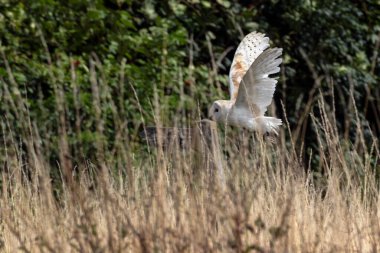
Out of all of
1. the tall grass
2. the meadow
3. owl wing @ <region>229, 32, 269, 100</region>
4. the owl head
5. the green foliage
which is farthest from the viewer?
the green foliage

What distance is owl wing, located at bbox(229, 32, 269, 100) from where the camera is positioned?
5977 millimetres

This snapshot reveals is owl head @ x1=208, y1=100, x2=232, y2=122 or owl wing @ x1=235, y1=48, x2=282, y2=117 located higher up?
owl wing @ x1=235, y1=48, x2=282, y2=117

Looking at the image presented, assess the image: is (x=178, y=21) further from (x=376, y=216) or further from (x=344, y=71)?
(x=376, y=216)

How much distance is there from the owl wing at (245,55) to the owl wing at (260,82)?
299 mm

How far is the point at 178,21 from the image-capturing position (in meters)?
9.58

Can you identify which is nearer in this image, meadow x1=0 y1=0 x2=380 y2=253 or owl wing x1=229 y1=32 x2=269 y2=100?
meadow x1=0 y1=0 x2=380 y2=253

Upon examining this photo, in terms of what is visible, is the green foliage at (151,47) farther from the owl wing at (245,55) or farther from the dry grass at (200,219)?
the dry grass at (200,219)

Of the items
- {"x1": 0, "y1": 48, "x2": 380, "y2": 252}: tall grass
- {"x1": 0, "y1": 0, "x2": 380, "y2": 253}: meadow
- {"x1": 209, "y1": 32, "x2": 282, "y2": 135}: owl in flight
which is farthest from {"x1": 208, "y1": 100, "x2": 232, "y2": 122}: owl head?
{"x1": 0, "y1": 48, "x2": 380, "y2": 252}: tall grass

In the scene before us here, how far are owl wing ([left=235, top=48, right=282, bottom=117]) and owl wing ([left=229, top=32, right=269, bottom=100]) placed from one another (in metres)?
0.30

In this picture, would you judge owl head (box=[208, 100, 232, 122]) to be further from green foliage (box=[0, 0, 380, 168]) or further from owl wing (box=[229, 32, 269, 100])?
green foliage (box=[0, 0, 380, 168])

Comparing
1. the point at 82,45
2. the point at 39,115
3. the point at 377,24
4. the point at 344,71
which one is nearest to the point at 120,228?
the point at 39,115

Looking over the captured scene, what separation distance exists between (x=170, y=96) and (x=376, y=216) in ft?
15.0

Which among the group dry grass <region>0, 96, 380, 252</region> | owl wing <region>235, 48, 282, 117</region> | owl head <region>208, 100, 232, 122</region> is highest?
owl wing <region>235, 48, 282, 117</region>

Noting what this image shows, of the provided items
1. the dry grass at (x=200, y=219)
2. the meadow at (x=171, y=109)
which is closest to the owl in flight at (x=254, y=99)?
the meadow at (x=171, y=109)
